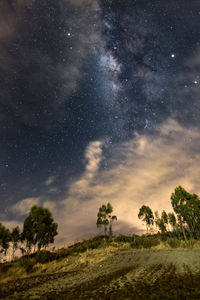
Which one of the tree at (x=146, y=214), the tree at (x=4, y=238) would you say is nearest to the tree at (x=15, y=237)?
the tree at (x=4, y=238)

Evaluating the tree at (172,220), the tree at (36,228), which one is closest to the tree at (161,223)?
the tree at (172,220)

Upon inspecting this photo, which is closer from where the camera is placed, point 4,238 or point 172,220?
point 4,238

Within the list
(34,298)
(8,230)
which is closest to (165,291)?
(34,298)

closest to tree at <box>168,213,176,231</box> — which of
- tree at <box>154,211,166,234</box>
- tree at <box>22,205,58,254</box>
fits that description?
tree at <box>154,211,166,234</box>

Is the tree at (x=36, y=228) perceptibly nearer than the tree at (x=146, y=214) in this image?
Yes

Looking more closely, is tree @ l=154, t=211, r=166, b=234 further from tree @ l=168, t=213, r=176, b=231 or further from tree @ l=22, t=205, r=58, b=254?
tree @ l=22, t=205, r=58, b=254

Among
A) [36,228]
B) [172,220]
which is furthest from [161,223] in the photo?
[36,228]

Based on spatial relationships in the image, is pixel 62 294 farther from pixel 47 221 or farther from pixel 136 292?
pixel 47 221

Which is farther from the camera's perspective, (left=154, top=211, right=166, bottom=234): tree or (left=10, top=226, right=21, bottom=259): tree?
(left=154, top=211, right=166, bottom=234): tree

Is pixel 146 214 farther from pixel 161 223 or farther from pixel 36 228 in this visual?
pixel 36 228

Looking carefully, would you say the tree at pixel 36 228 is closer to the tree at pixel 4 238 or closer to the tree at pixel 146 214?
the tree at pixel 4 238

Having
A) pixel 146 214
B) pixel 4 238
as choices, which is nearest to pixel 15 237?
pixel 4 238

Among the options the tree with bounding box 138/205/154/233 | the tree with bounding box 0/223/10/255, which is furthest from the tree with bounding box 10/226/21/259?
the tree with bounding box 138/205/154/233

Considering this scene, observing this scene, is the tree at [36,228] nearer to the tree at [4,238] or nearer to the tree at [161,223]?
the tree at [4,238]
